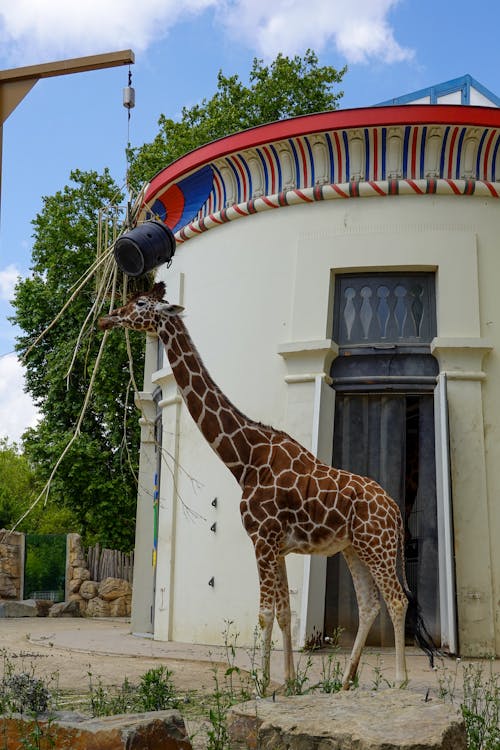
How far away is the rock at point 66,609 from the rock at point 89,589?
2.21 feet

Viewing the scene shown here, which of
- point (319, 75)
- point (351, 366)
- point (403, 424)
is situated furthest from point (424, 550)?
point (319, 75)

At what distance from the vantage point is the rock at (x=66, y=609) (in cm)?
1936

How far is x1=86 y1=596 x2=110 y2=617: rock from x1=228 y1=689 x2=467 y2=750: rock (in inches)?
641

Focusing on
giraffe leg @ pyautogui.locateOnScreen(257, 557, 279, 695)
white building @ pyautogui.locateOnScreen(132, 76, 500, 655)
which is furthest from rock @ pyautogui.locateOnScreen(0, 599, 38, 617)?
giraffe leg @ pyautogui.locateOnScreen(257, 557, 279, 695)

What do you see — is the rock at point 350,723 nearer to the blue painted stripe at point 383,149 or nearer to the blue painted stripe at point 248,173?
the blue painted stripe at point 383,149

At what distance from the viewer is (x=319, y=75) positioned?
74.2 ft

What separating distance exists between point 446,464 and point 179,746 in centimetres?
615

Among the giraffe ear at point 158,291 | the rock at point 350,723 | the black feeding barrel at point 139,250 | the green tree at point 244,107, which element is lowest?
the rock at point 350,723

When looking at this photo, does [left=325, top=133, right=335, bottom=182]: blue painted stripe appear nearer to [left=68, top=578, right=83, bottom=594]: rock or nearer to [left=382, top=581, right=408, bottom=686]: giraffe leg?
[left=382, top=581, right=408, bottom=686]: giraffe leg

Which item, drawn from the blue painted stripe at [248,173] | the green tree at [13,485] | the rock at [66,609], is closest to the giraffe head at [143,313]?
the blue painted stripe at [248,173]

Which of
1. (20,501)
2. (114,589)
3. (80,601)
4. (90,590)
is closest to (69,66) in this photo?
(114,589)

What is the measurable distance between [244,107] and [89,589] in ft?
39.5

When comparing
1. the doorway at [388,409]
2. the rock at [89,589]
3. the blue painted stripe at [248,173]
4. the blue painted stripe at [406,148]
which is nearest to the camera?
the doorway at [388,409]

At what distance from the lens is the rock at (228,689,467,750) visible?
371 centimetres
